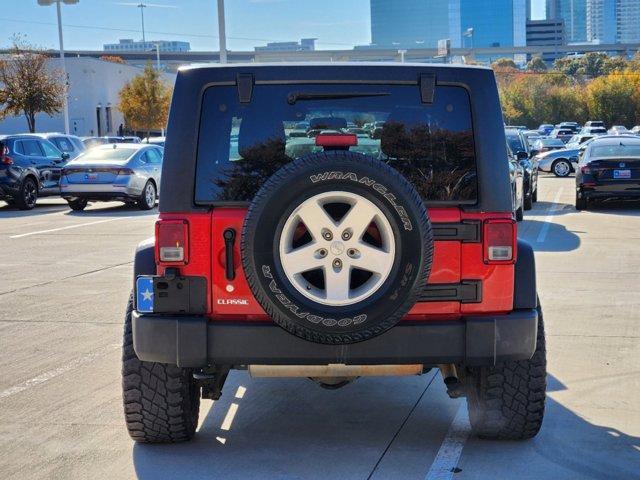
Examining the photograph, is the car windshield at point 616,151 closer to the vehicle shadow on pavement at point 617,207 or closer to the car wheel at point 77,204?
the vehicle shadow on pavement at point 617,207

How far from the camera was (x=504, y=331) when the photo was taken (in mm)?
4793

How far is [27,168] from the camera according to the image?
22.4 meters

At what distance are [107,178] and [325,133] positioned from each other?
17.1 metres

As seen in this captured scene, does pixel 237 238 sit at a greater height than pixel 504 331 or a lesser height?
greater

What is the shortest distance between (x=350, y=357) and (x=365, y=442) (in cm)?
90

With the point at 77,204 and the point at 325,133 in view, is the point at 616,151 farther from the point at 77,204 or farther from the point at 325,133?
the point at 325,133

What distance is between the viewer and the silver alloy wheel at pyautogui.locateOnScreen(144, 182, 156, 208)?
22.1 metres

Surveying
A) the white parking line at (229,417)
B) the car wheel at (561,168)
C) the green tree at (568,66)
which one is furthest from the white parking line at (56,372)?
the green tree at (568,66)

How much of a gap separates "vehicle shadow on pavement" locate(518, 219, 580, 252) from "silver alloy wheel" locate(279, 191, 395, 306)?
9.87 meters

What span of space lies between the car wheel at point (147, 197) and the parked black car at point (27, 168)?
7.93 ft

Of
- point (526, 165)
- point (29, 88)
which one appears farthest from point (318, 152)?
point (29, 88)

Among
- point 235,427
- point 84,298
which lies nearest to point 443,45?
point 84,298

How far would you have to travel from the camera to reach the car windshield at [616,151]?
20250 millimetres

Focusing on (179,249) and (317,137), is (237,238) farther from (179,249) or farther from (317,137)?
(317,137)
